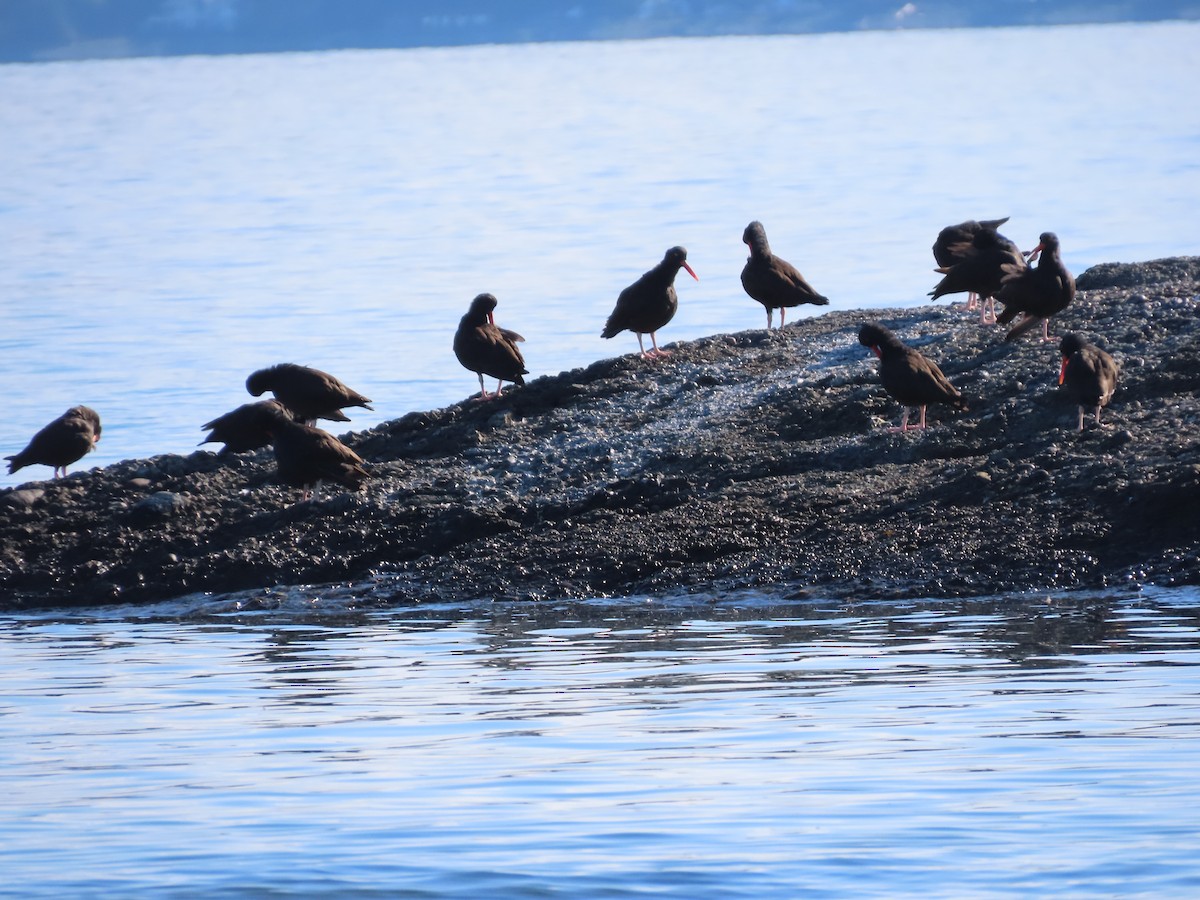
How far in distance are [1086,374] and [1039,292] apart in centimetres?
235

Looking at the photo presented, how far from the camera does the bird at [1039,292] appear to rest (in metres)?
18.3

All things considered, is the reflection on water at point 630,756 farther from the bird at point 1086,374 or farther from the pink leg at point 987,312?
the pink leg at point 987,312

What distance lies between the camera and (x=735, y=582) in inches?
585

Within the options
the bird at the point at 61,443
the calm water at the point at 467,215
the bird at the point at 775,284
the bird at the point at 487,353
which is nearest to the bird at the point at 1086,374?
the bird at the point at 775,284

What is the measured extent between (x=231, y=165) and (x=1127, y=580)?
237 ft

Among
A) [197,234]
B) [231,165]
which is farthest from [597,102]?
[197,234]

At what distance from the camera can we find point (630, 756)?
9906mm

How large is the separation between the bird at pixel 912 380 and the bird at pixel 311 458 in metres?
4.31

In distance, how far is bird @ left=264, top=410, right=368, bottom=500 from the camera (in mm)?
17078

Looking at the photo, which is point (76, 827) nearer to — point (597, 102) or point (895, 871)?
point (895, 871)

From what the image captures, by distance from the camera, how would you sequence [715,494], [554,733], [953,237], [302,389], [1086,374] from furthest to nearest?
1. [953,237]
2. [302,389]
3. [715,494]
4. [1086,374]
5. [554,733]

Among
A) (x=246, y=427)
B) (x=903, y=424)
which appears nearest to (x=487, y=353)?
(x=246, y=427)

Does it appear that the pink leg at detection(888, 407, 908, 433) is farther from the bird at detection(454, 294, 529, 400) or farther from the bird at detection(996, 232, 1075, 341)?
the bird at detection(454, 294, 529, 400)

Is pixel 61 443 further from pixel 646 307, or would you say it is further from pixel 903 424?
pixel 903 424
